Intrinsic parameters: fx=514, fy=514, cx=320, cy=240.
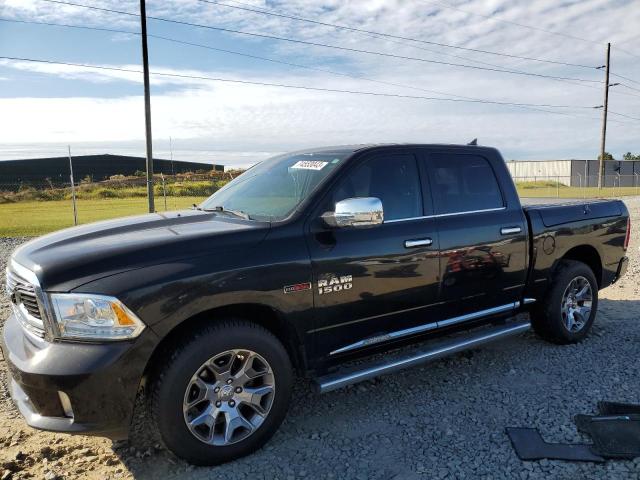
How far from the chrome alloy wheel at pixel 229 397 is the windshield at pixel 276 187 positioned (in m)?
0.99

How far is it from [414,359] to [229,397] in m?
1.39

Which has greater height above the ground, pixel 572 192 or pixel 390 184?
pixel 390 184

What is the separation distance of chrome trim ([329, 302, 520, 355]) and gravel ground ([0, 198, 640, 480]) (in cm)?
55

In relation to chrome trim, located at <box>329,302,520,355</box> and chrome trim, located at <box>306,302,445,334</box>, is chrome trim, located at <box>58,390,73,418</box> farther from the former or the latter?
chrome trim, located at <box>329,302,520,355</box>

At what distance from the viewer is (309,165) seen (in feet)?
13.2

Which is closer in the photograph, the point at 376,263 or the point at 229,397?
the point at 229,397

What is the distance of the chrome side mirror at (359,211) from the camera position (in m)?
3.20

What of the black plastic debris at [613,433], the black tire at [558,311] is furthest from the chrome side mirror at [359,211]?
the black tire at [558,311]

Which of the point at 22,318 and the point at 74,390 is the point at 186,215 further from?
the point at 74,390

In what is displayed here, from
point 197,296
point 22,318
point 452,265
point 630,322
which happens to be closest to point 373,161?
point 452,265

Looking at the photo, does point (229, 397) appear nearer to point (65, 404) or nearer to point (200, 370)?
point (200, 370)

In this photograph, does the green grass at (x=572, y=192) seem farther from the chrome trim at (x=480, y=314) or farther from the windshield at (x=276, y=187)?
the windshield at (x=276, y=187)

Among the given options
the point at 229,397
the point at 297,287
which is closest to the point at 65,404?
the point at 229,397

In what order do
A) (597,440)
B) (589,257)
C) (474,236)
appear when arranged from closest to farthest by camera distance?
(597,440) → (474,236) → (589,257)
